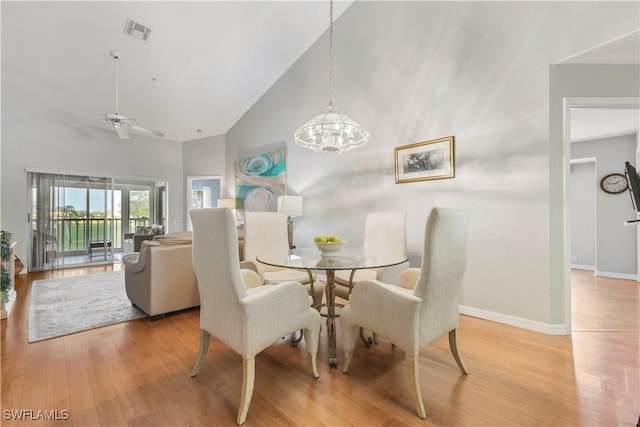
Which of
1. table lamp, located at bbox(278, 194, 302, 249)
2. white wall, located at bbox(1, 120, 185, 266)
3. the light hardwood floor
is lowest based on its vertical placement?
the light hardwood floor

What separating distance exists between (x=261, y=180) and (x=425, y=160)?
350cm

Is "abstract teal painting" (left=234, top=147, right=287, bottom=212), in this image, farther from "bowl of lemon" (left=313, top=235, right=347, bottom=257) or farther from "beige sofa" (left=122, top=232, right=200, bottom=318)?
"bowl of lemon" (left=313, top=235, right=347, bottom=257)

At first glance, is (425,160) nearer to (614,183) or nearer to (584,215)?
(614,183)

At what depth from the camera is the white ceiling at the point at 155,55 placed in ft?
11.5

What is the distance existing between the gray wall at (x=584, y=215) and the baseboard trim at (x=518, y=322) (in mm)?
4023

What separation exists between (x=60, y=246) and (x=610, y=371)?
8.14 meters

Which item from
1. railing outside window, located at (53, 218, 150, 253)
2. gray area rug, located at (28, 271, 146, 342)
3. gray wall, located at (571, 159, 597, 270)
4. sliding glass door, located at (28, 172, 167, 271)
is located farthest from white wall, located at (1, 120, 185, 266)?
gray wall, located at (571, 159, 597, 270)

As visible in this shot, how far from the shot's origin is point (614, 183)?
15.5 feet

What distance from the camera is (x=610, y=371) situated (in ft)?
6.20

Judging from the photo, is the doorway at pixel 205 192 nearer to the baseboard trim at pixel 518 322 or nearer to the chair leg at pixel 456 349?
the baseboard trim at pixel 518 322

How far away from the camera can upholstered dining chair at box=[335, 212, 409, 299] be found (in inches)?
97.4

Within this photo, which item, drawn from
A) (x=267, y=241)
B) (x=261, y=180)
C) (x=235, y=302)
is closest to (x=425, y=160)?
(x=267, y=241)

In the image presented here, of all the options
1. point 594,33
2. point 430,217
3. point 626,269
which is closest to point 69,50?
point 430,217

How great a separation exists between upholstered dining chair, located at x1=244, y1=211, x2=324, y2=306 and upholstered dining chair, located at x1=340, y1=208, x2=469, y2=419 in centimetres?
104
